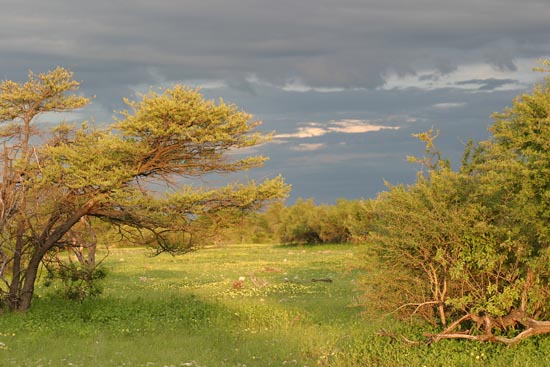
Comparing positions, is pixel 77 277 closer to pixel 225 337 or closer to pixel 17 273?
pixel 17 273

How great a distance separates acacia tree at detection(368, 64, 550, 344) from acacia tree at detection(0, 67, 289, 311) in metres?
6.87

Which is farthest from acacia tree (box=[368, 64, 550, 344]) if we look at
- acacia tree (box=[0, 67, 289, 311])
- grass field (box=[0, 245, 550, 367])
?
acacia tree (box=[0, 67, 289, 311])

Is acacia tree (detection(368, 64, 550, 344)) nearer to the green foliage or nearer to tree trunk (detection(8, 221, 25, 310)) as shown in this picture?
the green foliage

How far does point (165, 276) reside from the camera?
4528 cm

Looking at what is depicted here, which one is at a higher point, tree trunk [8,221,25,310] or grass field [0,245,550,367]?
tree trunk [8,221,25,310]

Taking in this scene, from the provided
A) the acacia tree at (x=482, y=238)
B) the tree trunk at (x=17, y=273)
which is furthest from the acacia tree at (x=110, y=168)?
the acacia tree at (x=482, y=238)

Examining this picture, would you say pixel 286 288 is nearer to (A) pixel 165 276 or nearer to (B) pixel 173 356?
(A) pixel 165 276

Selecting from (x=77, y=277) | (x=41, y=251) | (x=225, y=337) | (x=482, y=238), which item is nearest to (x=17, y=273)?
(x=41, y=251)

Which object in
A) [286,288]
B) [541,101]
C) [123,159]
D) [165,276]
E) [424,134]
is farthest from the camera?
[165,276]

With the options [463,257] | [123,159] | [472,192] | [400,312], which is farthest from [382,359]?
[123,159]

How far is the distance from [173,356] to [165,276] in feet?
92.0

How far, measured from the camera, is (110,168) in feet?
74.4

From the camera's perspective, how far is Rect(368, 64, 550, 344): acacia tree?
48.7 ft

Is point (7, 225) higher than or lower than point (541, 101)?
lower
